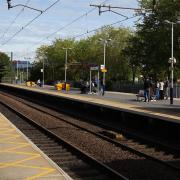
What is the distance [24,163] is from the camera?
40.2 feet

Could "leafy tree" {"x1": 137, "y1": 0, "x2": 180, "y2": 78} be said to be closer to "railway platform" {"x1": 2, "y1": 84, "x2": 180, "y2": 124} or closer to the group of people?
the group of people

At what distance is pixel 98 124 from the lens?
2539cm

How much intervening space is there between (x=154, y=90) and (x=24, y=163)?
107 feet

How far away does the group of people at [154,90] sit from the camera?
40688 mm

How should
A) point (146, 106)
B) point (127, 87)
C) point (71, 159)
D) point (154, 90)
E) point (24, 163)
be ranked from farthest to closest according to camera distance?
point (127, 87) → point (154, 90) → point (146, 106) → point (71, 159) → point (24, 163)

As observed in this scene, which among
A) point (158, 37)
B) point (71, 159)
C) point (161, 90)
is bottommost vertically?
point (71, 159)

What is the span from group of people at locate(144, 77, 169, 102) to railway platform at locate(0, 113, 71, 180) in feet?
81.2

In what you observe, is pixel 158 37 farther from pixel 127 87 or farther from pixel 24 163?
pixel 24 163

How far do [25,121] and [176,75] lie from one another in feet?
182

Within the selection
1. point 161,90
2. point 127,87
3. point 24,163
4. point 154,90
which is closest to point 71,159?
point 24,163

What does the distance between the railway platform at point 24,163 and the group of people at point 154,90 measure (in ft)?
81.2

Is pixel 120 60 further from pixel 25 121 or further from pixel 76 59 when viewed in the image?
pixel 25 121

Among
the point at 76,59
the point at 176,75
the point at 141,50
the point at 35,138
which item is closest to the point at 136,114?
the point at 35,138

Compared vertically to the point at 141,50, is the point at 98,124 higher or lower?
lower
